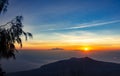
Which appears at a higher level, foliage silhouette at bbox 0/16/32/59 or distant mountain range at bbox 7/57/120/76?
foliage silhouette at bbox 0/16/32/59

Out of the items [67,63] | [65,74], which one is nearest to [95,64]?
[67,63]

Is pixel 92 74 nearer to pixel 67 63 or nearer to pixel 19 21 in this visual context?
pixel 67 63

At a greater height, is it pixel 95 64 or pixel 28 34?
pixel 28 34

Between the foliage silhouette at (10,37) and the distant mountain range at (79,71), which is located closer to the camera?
the foliage silhouette at (10,37)

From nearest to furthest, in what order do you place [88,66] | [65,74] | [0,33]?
[0,33] < [65,74] < [88,66]

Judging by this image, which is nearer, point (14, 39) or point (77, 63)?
point (14, 39)

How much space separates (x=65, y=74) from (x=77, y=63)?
47.2ft

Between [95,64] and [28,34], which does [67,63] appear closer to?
[95,64]

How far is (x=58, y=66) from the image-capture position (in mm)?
65625

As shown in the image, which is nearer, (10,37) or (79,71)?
(10,37)

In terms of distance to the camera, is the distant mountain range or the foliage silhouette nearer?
the foliage silhouette

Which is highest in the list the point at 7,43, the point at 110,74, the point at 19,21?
the point at 19,21

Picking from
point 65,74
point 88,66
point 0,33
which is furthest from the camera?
point 88,66

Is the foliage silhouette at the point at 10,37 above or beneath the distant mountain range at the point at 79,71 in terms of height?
above
